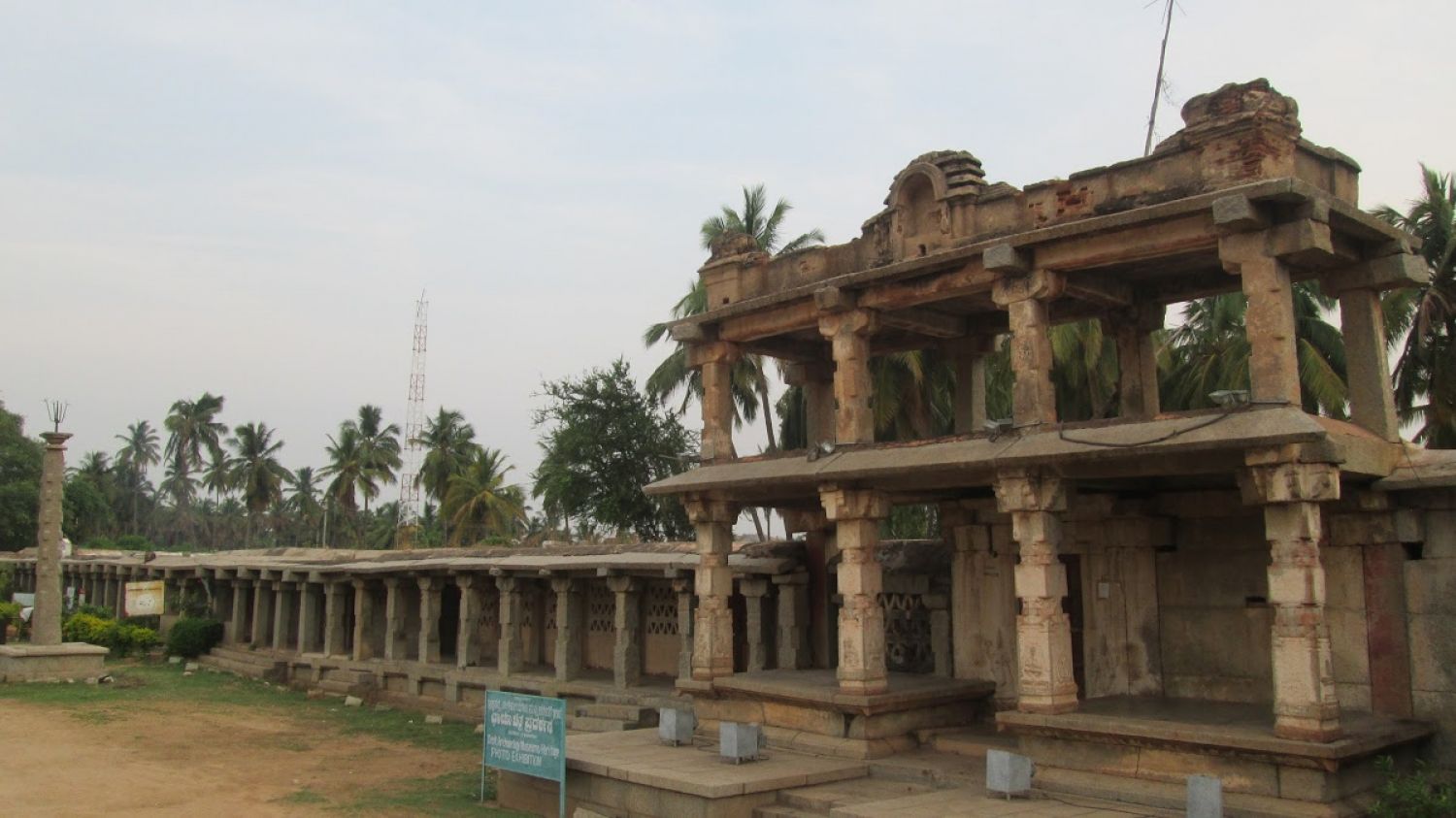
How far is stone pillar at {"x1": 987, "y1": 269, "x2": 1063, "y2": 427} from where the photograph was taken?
11305mm

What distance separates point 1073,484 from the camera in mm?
11758

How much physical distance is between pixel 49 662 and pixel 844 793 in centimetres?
2064

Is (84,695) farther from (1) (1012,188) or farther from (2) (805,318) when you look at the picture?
(1) (1012,188)

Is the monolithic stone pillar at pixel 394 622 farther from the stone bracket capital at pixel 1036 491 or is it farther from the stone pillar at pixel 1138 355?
the stone bracket capital at pixel 1036 491

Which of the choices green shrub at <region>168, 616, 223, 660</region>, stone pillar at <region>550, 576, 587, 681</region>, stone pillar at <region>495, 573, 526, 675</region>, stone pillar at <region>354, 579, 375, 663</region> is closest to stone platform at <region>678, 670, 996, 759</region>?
stone pillar at <region>550, 576, 587, 681</region>

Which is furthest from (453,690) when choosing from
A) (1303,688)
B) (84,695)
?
(1303,688)

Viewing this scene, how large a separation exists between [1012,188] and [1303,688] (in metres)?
5.60

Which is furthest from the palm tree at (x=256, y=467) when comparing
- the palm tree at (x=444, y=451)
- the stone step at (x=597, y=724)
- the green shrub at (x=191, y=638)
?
the stone step at (x=597, y=724)

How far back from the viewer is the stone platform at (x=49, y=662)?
2419cm

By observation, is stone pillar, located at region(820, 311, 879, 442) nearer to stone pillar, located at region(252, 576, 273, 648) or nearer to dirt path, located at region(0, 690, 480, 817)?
dirt path, located at region(0, 690, 480, 817)

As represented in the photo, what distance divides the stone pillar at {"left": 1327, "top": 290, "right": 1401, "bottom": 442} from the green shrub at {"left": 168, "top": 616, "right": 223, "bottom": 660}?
1141 inches

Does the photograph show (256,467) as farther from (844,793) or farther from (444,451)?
(844,793)

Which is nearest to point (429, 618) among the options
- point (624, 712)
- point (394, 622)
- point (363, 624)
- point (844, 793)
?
point (394, 622)

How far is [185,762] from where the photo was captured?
16.1 meters
